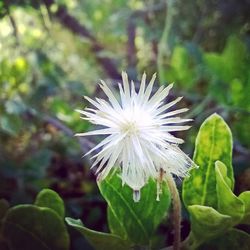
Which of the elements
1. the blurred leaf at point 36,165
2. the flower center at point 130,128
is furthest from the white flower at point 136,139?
the blurred leaf at point 36,165

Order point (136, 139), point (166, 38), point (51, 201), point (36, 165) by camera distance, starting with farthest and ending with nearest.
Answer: point (166, 38)
point (36, 165)
point (51, 201)
point (136, 139)

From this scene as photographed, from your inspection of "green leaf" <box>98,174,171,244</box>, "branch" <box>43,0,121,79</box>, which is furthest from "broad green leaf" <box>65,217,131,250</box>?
"branch" <box>43,0,121,79</box>

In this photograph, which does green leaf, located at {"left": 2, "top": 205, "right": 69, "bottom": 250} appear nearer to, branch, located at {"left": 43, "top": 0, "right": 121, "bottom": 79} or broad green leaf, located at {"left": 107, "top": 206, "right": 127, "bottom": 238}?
broad green leaf, located at {"left": 107, "top": 206, "right": 127, "bottom": 238}

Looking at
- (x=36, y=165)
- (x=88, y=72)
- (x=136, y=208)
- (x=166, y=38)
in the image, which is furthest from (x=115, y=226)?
(x=88, y=72)

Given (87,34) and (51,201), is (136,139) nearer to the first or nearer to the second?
(51,201)

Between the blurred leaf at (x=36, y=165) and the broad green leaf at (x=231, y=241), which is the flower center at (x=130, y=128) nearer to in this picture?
the broad green leaf at (x=231, y=241)

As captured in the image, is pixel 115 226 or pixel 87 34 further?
pixel 87 34

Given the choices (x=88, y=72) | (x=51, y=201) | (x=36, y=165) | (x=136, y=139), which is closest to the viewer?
(x=136, y=139)

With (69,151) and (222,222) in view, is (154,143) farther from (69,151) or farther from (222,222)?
(69,151)
